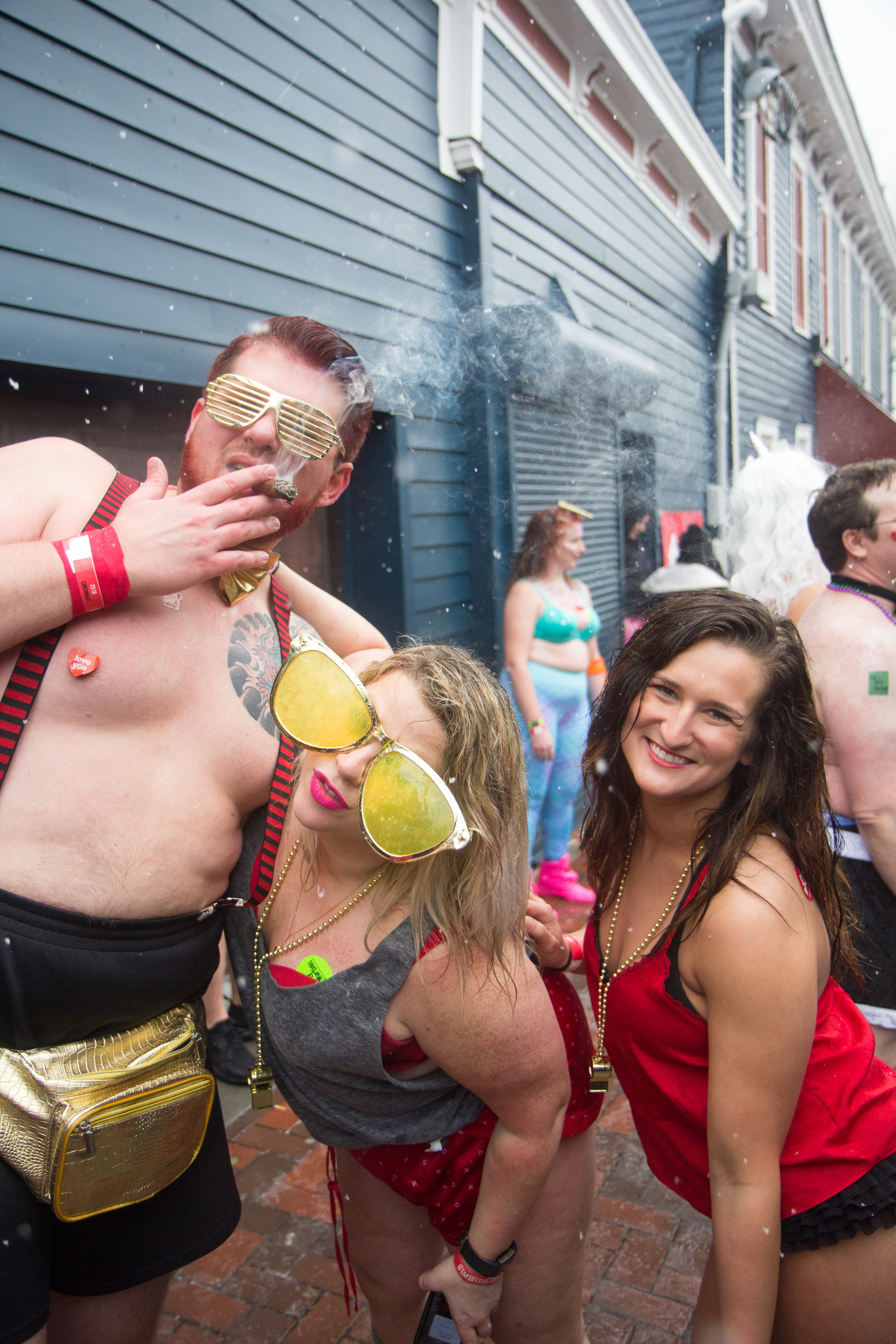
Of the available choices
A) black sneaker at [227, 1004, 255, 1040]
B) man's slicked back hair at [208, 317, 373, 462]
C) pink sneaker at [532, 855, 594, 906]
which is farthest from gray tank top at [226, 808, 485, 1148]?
pink sneaker at [532, 855, 594, 906]

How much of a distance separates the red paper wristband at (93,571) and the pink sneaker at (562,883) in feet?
12.8

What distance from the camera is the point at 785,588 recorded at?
3334 mm

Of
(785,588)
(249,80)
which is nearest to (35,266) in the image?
(249,80)

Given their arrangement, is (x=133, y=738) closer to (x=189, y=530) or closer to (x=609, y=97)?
(x=189, y=530)

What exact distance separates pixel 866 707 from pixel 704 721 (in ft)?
2.70

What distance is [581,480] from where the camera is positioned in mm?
6266

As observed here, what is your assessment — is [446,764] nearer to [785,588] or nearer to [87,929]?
[87,929]

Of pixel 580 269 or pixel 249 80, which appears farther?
pixel 580 269

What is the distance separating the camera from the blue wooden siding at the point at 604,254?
498 cm

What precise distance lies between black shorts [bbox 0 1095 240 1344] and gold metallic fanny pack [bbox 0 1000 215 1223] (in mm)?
47

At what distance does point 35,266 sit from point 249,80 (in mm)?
1414

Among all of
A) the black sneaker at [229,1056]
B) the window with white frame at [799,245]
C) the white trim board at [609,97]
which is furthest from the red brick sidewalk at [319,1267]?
the window with white frame at [799,245]

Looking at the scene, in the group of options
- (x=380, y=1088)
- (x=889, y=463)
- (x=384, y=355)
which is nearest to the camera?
(x=380, y=1088)

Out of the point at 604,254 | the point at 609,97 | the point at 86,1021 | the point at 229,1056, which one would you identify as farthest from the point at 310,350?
the point at 609,97
